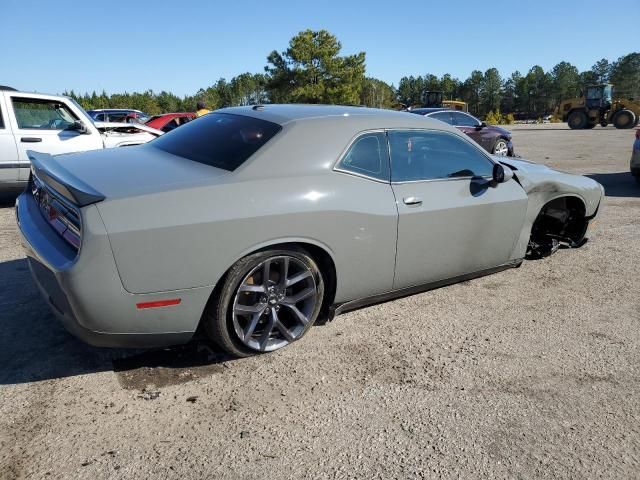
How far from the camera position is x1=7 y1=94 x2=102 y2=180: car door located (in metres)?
6.66

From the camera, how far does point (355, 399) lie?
2.58 metres

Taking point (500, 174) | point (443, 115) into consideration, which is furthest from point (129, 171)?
point (443, 115)

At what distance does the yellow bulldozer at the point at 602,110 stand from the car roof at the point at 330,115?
101 ft

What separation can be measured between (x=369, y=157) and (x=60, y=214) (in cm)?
189

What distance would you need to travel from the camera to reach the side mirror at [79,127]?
7.12 meters

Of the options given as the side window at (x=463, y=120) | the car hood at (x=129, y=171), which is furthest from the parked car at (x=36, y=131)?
the side window at (x=463, y=120)

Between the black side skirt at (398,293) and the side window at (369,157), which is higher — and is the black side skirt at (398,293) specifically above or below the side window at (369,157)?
below

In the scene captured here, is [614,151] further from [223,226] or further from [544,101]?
[544,101]

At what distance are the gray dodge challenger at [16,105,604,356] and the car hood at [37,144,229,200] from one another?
0.01 metres

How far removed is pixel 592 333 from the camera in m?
3.41

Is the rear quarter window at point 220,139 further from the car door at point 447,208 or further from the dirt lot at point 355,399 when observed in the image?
the dirt lot at point 355,399

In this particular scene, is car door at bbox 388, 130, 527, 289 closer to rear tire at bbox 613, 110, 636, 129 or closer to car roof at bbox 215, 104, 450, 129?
car roof at bbox 215, 104, 450, 129

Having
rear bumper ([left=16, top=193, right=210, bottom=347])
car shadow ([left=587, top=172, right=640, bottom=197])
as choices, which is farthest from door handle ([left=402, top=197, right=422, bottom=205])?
car shadow ([left=587, top=172, right=640, bottom=197])

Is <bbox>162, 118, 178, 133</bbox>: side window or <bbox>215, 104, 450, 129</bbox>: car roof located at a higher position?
<bbox>215, 104, 450, 129</bbox>: car roof
